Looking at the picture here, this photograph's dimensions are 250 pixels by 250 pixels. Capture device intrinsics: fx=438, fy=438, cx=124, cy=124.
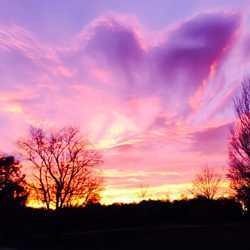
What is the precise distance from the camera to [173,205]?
194 ft

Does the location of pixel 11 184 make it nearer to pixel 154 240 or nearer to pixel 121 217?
pixel 121 217

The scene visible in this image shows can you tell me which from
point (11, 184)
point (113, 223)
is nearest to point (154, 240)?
point (113, 223)

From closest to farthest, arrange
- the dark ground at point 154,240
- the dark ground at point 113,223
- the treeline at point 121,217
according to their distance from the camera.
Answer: the dark ground at point 154,240 < the dark ground at point 113,223 < the treeline at point 121,217

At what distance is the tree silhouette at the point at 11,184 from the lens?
5706 centimetres

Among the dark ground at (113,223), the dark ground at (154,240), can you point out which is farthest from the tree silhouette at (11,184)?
the dark ground at (154,240)

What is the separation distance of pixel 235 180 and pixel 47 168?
64.7 feet

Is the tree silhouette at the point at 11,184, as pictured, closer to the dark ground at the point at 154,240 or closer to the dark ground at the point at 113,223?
the dark ground at the point at 113,223

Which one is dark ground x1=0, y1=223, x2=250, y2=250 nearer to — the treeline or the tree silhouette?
the treeline

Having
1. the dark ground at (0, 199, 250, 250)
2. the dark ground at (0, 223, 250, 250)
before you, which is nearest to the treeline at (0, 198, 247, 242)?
the dark ground at (0, 199, 250, 250)

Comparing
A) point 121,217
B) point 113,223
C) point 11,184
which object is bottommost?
point 113,223

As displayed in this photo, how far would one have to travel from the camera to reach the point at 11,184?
58.3 meters

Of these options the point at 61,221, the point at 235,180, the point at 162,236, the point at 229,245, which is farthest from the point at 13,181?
the point at 229,245

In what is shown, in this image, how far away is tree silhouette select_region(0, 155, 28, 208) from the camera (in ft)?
187

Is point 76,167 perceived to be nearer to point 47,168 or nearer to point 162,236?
point 47,168
